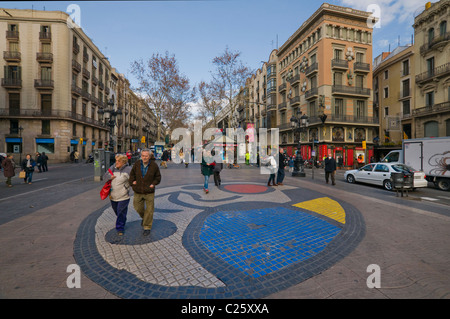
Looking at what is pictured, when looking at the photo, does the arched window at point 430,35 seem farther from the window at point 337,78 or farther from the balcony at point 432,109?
the window at point 337,78

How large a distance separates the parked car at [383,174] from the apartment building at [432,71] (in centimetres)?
1951

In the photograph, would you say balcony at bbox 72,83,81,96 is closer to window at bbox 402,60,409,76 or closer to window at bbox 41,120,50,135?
window at bbox 41,120,50,135

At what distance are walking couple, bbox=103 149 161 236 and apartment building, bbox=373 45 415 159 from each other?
3240cm

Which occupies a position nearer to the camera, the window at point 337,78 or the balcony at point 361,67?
the window at point 337,78

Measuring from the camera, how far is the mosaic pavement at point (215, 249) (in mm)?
2734

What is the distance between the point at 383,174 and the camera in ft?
35.3

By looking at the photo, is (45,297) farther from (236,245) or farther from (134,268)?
(236,245)

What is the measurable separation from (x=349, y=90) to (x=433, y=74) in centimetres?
846

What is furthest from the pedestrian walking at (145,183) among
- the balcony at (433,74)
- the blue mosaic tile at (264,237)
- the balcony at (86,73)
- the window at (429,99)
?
the balcony at (86,73)

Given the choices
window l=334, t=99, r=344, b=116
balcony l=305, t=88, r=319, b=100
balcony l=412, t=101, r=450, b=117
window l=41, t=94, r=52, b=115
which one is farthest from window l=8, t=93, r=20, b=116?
balcony l=412, t=101, r=450, b=117

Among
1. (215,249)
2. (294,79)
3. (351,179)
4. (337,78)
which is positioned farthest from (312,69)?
(215,249)

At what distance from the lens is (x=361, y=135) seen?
2897cm
